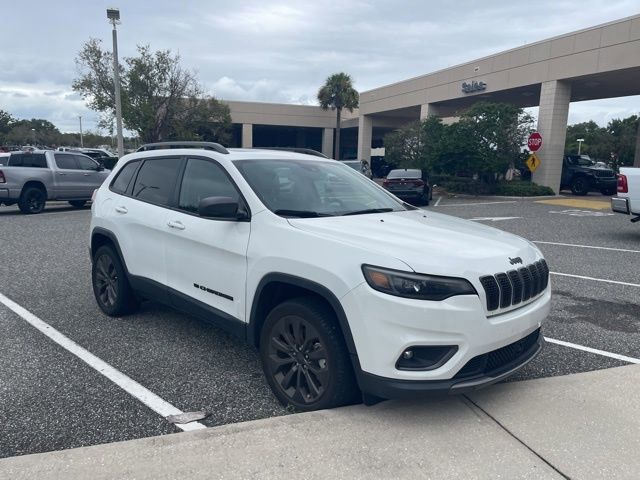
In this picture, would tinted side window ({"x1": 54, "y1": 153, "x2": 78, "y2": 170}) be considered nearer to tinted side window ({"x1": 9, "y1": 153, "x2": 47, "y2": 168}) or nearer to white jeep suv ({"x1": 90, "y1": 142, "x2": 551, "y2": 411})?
tinted side window ({"x1": 9, "y1": 153, "x2": 47, "y2": 168})

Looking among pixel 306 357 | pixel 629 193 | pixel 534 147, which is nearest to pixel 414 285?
pixel 306 357

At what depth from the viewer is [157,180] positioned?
4863mm

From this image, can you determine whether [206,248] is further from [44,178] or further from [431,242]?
[44,178]

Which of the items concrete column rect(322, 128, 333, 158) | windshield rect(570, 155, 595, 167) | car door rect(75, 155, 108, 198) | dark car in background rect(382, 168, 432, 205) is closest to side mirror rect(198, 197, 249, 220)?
car door rect(75, 155, 108, 198)

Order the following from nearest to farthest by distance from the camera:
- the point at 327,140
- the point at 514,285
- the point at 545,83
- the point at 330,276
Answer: the point at 330,276 → the point at 514,285 → the point at 545,83 → the point at 327,140

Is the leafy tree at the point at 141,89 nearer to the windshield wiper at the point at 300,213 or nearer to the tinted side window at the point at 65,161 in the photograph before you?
the tinted side window at the point at 65,161

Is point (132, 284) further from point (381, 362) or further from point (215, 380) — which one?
point (381, 362)

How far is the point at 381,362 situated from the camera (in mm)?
2922

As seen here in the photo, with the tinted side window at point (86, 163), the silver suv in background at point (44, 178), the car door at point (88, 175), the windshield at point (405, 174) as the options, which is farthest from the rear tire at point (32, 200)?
the windshield at point (405, 174)

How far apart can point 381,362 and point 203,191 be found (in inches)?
85.6

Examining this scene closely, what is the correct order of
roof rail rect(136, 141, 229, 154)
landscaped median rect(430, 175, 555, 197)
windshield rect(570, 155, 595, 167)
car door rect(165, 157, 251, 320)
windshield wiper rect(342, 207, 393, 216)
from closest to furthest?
car door rect(165, 157, 251, 320) < windshield wiper rect(342, 207, 393, 216) < roof rail rect(136, 141, 229, 154) < landscaped median rect(430, 175, 555, 197) < windshield rect(570, 155, 595, 167)

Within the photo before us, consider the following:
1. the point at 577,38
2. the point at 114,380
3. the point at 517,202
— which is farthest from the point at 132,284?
the point at 577,38

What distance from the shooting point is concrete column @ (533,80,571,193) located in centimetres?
2297

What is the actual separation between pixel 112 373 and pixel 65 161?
13887mm
